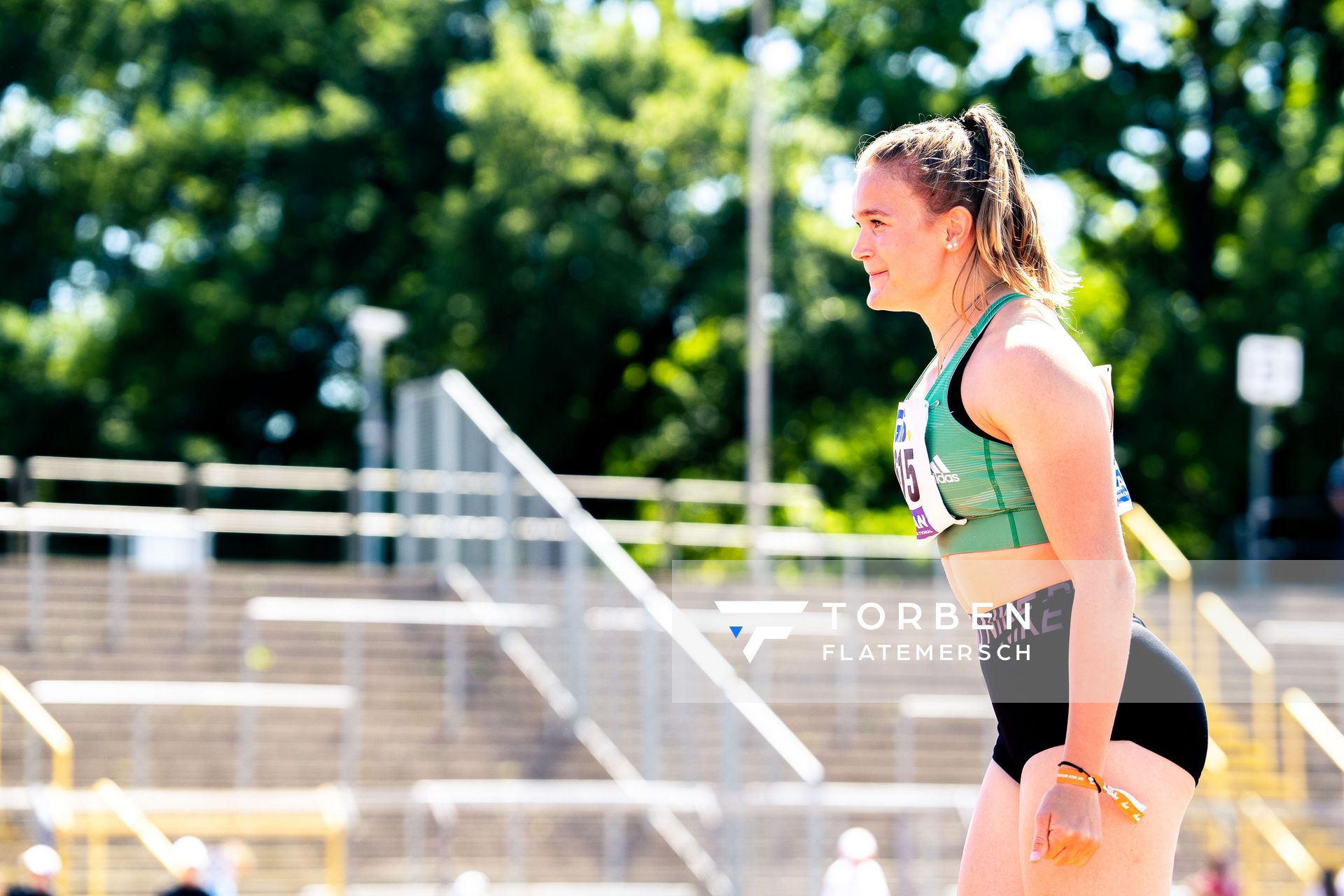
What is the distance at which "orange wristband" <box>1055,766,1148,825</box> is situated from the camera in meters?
2.45

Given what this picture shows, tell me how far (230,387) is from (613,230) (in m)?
8.89

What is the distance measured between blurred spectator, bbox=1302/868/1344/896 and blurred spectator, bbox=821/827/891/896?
3153 millimetres

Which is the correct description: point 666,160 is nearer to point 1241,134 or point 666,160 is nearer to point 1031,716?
point 1241,134

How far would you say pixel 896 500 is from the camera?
3422 cm

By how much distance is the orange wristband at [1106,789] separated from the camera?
2449 mm

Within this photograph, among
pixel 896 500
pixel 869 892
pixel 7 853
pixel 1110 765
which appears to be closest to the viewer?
pixel 1110 765

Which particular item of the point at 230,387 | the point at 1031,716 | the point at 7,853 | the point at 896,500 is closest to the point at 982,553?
the point at 1031,716

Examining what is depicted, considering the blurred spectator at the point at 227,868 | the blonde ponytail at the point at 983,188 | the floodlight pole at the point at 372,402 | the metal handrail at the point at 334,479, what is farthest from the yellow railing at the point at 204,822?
the blonde ponytail at the point at 983,188

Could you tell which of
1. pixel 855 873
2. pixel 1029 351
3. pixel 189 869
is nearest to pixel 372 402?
pixel 189 869

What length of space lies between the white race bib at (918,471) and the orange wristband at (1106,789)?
0.40 meters

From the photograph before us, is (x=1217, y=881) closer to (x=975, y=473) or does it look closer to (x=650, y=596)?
(x=650, y=596)

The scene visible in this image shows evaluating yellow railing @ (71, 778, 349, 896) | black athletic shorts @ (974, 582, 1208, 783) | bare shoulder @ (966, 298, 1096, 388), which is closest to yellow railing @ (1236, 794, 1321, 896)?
yellow railing @ (71, 778, 349, 896)

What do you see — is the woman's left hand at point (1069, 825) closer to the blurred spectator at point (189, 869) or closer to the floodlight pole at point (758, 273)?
the blurred spectator at point (189, 869)

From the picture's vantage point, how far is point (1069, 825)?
7.95 feet
